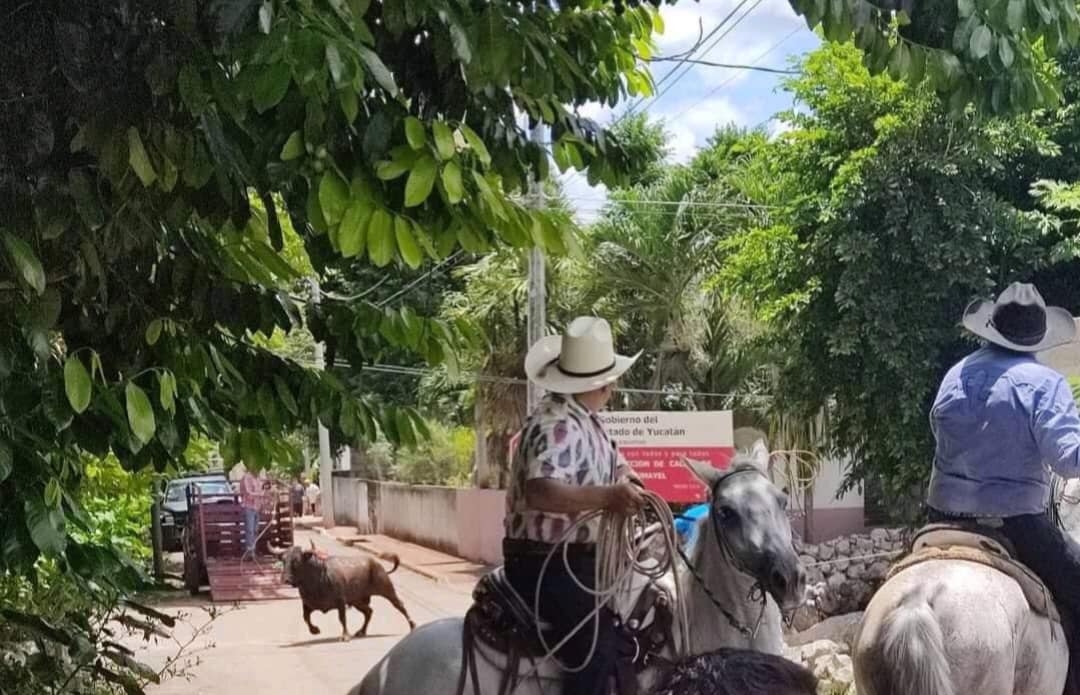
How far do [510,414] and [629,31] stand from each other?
49.2 ft

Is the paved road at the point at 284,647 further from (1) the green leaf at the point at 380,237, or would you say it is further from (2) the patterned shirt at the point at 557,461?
(1) the green leaf at the point at 380,237

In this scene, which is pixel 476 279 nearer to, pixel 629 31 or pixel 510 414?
pixel 510 414

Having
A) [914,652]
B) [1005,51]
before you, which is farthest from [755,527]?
[1005,51]

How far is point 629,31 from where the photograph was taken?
510cm

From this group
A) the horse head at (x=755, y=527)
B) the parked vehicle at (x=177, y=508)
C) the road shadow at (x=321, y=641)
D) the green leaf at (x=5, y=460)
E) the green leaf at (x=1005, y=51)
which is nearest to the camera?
the green leaf at (x=5, y=460)

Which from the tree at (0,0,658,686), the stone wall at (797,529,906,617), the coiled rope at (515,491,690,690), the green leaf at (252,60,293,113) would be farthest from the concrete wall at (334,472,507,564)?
the green leaf at (252,60,293,113)

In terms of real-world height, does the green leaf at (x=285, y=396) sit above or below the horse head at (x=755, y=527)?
above

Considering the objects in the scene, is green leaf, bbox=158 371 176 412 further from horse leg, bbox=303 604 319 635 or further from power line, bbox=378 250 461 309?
horse leg, bbox=303 604 319 635

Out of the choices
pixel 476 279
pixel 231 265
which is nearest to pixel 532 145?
pixel 231 265

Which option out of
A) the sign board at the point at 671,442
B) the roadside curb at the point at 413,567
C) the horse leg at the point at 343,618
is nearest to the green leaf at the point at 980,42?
the sign board at the point at 671,442

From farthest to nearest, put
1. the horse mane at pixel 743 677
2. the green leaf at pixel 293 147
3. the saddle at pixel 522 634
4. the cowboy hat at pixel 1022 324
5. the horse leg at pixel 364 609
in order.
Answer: the horse leg at pixel 364 609
the cowboy hat at pixel 1022 324
the saddle at pixel 522 634
the green leaf at pixel 293 147
the horse mane at pixel 743 677

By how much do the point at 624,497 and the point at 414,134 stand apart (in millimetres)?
1532

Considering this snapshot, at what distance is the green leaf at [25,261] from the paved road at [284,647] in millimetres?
7402

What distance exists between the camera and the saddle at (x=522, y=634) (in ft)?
13.4
